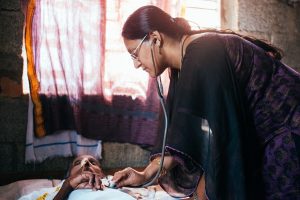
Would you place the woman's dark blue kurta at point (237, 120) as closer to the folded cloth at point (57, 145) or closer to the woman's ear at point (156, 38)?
the woman's ear at point (156, 38)

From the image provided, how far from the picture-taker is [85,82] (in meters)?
2.15

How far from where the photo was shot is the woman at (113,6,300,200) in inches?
38.3

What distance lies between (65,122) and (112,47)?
2.07ft

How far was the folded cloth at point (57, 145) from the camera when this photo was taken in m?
2.07

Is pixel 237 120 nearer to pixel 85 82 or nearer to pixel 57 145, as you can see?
pixel 85 82

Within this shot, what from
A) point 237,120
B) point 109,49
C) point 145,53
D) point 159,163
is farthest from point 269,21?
point 237,120

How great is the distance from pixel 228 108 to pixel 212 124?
7 cm

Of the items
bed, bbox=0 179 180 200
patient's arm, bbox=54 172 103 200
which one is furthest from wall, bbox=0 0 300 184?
patient's arm, bbox=54 172 103 200

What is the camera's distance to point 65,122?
2139 mm

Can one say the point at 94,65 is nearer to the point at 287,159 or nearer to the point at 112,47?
the point at 112,47

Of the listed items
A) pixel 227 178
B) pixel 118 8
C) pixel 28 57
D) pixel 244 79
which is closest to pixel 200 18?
pixel 118 8

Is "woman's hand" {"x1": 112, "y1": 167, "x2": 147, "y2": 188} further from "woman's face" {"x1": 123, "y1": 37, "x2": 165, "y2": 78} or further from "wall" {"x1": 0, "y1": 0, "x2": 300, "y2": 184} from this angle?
"wall" {"x1": 0, "y1": 0, "x2": 300, "y2": 184}

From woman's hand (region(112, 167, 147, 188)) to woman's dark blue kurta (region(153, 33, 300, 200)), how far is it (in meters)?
0.40

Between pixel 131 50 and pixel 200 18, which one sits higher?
pixel 200 18
